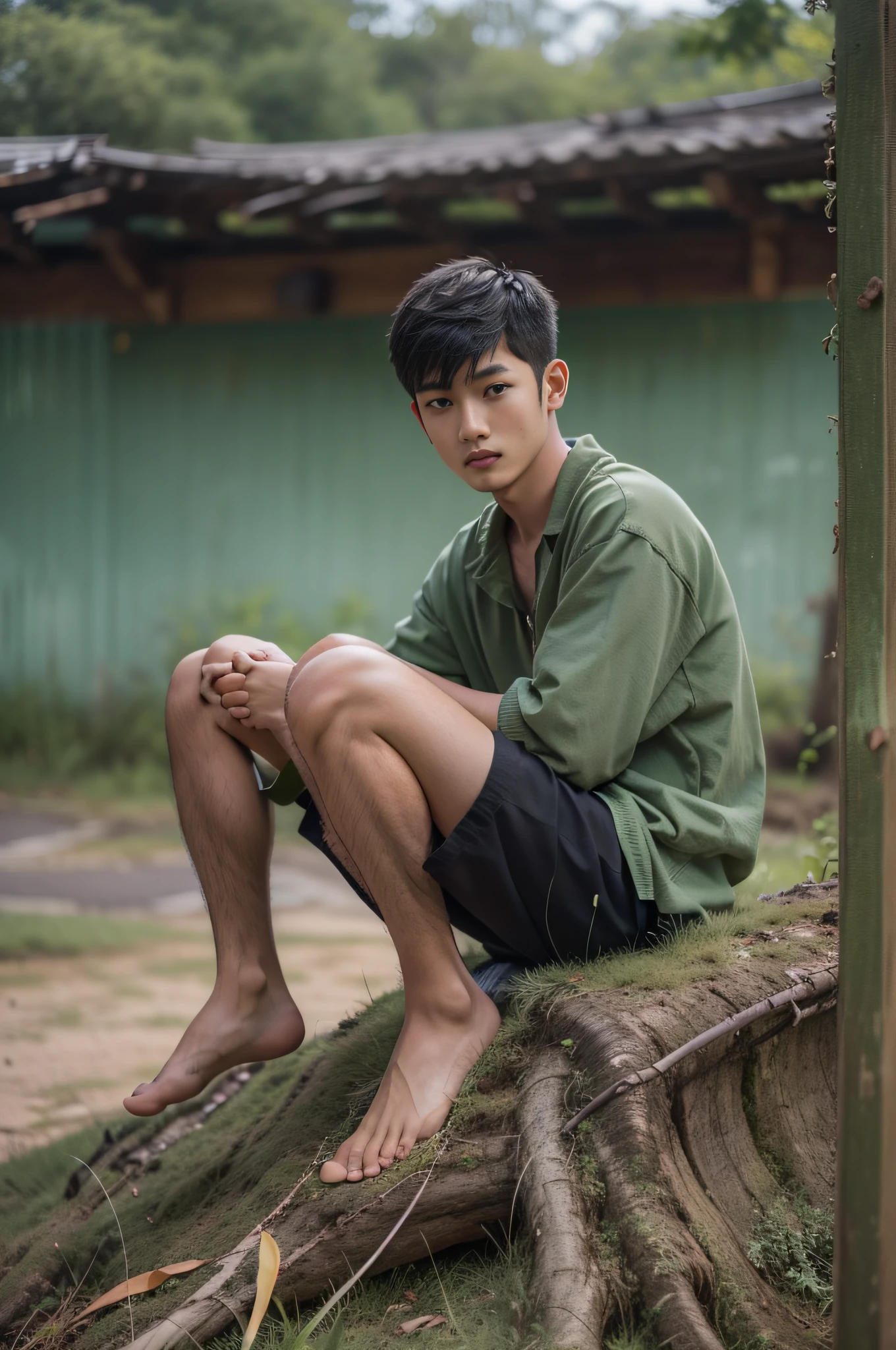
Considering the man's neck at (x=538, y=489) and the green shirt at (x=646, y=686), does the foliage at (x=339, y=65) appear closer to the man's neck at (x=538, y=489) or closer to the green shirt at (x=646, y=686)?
the man's neck at (x=538, y=489)

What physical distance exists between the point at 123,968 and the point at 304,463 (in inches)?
159

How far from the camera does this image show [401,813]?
82.2 inches

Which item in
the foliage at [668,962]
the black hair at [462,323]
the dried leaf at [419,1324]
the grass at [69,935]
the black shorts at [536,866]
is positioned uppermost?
the black hair at [462,323]

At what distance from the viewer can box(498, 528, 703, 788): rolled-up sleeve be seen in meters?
2.15

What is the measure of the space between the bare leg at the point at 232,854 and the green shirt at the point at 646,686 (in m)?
0.63

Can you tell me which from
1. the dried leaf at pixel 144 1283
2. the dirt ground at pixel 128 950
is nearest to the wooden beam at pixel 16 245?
the dirt ground at pixel 128 950

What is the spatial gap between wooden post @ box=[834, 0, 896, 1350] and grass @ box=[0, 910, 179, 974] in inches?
157

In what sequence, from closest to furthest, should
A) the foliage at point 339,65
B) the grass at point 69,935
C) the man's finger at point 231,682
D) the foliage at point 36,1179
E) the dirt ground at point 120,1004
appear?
the man's finger at point 231,682, the foliage at point 36,1179, the dirt ground at point 120,1004, the grass at point 69,935, the foliage at point 339,65

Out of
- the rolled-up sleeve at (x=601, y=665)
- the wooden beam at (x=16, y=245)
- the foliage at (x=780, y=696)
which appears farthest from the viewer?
the wooden beam at (x=16, y=245)

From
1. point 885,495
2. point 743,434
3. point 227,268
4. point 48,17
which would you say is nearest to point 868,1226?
point 885,495

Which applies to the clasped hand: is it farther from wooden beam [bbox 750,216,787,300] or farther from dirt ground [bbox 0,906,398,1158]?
wooden beam [bbox 750,216,787,300]

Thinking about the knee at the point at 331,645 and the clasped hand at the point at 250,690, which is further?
the clasped hand at the point at 250,690

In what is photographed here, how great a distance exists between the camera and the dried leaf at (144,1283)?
2.11 metres

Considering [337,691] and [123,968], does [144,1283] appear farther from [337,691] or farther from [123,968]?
[123,968]
